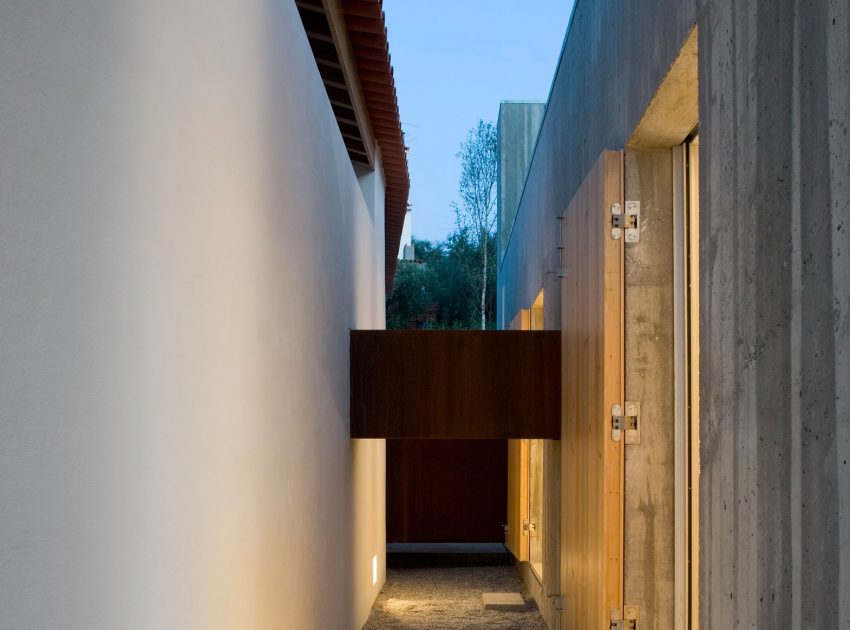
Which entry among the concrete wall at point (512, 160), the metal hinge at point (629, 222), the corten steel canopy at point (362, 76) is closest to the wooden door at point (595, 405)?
the metal hinge at point (629, 222)

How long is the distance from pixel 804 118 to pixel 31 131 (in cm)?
123

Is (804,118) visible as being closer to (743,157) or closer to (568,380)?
(743,157)

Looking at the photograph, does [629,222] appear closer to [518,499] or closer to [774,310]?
[774,310]

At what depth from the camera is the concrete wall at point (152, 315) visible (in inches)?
46.9

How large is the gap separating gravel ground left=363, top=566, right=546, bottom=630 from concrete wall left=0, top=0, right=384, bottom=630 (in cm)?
303

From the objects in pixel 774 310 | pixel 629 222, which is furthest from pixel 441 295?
pixel 774 310

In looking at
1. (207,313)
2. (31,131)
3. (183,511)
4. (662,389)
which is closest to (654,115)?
(662,389)

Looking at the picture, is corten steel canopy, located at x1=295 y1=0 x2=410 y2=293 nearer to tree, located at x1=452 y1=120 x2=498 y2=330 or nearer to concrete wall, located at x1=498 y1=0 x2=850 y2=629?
concrete wall, located at x1=498 y1=0 x2=850 y2=629

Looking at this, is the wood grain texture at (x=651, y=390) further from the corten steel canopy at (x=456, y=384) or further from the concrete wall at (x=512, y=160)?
the concrete wall at (x=512, y=160)

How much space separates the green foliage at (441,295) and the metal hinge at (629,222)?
1918 centimetres

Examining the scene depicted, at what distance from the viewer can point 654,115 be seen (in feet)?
9.76

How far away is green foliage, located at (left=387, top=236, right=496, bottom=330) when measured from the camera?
22.8 m

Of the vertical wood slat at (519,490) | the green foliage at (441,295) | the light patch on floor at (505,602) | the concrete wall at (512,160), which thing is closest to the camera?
the light patch on floor at (505,602)

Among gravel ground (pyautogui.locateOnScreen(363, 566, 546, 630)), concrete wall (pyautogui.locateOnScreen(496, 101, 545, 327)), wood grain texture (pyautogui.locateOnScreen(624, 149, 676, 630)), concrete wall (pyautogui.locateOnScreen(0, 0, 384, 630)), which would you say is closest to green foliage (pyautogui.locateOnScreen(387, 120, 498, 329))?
concrete wall (pyautogui.locateOnScreen(496, 101, 545, 327))
